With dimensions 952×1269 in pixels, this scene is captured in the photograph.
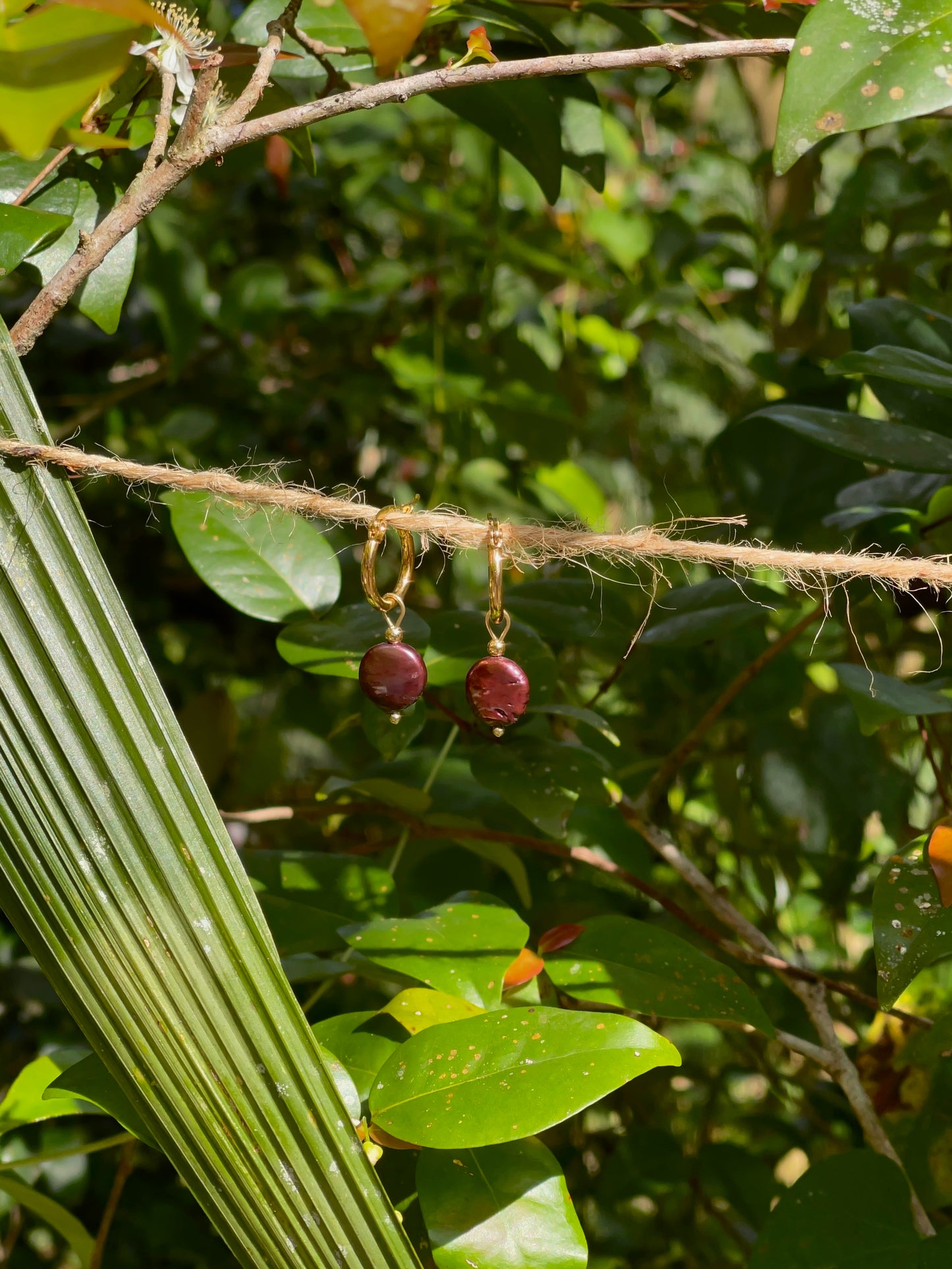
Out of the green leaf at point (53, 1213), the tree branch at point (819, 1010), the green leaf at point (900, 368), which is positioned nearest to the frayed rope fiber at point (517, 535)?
the green leaf at point (900, 368)

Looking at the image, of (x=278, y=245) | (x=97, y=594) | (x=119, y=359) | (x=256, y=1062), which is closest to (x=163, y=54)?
(x=97, y=594)

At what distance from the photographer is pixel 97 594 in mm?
294

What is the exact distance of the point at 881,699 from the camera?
36cm

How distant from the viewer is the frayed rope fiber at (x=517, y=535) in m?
0.26

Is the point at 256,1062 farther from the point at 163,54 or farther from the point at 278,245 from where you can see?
the point at 278,245

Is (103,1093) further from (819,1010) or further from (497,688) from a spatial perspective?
(819,1010)

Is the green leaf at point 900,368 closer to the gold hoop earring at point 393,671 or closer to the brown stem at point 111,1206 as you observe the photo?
the gold hoop earring at point 393,671

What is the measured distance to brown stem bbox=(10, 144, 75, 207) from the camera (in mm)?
344

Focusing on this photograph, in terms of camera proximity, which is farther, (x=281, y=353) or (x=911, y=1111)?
(x=281, y=353)

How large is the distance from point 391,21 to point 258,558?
257 millimetres

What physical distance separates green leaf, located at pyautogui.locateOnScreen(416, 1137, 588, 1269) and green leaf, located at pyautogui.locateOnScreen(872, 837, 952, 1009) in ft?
0.40

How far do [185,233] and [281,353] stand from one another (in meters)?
0.18

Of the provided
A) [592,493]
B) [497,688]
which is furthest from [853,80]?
[592,493]

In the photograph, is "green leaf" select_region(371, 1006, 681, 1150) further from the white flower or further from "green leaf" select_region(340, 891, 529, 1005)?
the white flower
